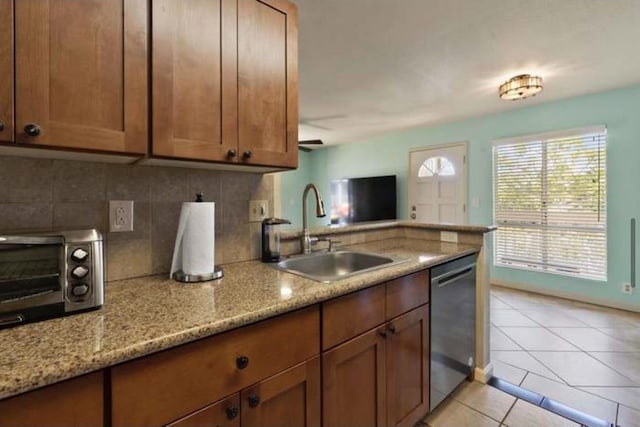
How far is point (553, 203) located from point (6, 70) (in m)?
4.60

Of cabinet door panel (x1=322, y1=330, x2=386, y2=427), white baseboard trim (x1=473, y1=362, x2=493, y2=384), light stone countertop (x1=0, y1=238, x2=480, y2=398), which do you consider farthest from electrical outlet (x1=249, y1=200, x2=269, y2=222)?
white baseboard trim (x1=473, y1=362, x2=493, y2=384)

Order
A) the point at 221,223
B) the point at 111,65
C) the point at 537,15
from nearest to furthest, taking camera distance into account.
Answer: the point at 111,65, the point at 221,223, the point at 537,15

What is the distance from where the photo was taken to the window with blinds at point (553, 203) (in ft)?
10.9

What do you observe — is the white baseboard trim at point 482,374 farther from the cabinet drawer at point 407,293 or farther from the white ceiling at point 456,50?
the white ceiling at point 456,50

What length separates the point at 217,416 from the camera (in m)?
0.79

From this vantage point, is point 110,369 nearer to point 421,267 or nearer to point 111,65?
point 111,65

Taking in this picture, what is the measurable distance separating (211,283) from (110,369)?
492 mm

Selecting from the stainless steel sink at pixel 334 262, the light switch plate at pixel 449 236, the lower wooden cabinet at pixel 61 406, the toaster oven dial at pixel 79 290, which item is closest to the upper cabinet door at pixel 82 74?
the toaster oven dial at pixel 79 290

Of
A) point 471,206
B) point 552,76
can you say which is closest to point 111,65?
point 552,76

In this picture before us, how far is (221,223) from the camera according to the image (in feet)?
4.72

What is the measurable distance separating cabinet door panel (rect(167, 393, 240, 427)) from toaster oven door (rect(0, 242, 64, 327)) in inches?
17.6

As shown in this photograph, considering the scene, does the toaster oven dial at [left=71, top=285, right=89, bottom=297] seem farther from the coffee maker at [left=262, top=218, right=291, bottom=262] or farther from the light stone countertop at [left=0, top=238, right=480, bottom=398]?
the coffee maker at [left=262, top=218, right=291, bottom=262]

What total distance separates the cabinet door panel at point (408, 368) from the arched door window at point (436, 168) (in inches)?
139

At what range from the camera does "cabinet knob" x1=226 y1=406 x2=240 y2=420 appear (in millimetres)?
812
